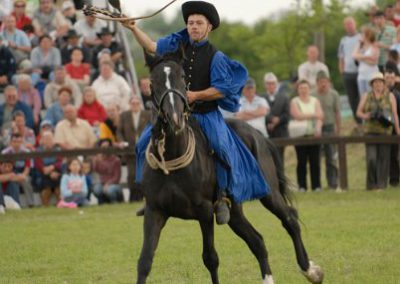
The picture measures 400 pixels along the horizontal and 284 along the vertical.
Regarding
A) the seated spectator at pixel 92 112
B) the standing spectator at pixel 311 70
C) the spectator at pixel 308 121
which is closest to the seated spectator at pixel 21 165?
the seated spectator at pixel 92 112

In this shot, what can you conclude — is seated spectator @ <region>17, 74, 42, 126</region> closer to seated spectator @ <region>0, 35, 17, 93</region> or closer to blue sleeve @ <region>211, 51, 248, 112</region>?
seated spectator @ <region>0, 35, 17, 93</region>

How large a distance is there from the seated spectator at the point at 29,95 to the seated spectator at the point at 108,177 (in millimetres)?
1665

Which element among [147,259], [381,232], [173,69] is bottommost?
[381,232]

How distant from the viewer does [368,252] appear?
41.6 feet

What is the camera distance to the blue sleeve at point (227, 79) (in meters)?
10.1

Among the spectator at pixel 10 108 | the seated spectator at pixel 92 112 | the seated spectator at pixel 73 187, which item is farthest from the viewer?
the seated spectator at pixel 92 112

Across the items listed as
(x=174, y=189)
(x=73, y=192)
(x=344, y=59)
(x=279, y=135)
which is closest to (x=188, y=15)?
(x=174, y=189)

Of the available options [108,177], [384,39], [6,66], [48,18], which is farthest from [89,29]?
[384,39]

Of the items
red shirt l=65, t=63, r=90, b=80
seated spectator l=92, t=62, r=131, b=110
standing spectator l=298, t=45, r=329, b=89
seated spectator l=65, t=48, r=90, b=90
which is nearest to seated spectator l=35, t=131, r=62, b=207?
seated spectator l=92, t=62, r=131, b=110

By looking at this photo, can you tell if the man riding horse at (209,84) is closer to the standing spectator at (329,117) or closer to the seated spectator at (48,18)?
the standing spectator at (329,117)

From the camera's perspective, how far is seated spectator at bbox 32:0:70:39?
23086 mm

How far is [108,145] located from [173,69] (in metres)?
10.9

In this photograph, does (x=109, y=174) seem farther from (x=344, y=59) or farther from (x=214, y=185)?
(x=214, y=185)

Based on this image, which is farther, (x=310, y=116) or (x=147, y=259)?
(x=310, y=116)
